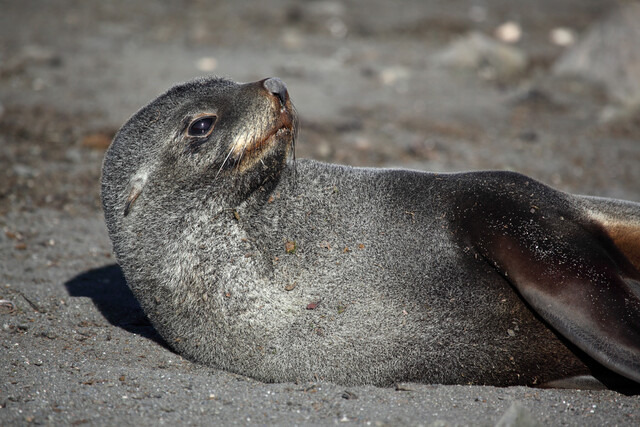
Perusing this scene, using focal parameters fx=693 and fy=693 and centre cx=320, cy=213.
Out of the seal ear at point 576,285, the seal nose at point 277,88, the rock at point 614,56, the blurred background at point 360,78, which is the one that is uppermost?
the seal nose at point 277,88

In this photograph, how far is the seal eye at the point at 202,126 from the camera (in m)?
4.15

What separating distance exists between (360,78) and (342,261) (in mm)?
8016

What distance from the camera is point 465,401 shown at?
363 cm

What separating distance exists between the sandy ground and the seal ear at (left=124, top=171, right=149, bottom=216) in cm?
89

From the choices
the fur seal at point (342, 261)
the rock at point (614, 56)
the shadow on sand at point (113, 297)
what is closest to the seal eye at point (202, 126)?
the fur seal at point (342, 261)

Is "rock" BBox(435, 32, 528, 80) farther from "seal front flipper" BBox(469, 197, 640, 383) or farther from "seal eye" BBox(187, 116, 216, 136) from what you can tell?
"seal eye" BBox(187, 116, 216, 136)

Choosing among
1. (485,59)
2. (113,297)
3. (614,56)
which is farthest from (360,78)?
(113,297)

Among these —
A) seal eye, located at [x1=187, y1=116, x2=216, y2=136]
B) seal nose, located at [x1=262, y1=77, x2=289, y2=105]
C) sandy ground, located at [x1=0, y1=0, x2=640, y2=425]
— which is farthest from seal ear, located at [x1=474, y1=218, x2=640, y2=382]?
seal eye, located at [x1=187, y1=116, x2=216, y2=136]

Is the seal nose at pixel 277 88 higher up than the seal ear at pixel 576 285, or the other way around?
the seal nose at pixel 277 88

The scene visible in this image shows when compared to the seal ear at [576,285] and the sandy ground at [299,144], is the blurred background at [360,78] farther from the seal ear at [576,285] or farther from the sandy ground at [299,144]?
the seal ear at [576,285]

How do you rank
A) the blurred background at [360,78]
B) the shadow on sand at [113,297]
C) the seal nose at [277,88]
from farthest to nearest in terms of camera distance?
the blurred background at [360,78], the shadow on sand at [113,297], the seal nose at [277,88]

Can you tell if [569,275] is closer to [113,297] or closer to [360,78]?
[113,297]

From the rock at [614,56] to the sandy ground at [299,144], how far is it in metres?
0.28

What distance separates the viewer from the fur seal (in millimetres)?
3854
